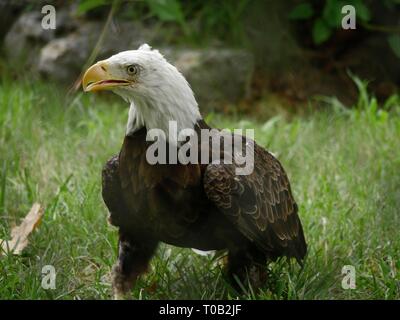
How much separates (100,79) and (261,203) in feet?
2.94

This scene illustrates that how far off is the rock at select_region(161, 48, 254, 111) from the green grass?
1.45 feet

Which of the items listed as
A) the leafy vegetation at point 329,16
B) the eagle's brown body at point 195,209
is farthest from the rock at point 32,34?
the eagle's brown body at point 195,209

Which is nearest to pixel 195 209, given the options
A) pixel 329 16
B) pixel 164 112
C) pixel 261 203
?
pixel 261 203

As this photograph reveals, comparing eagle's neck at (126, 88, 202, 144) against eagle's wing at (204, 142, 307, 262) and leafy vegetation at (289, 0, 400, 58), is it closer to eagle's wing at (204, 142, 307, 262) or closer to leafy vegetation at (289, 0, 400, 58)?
eagle's wing at (204, 142, 307, 262)

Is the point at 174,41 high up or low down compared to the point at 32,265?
up

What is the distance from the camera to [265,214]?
10.8 ft

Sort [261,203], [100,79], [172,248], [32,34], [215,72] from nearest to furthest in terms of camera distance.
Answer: [100,79]
[261,203]
[172,248]
[215,72]
[32,34]

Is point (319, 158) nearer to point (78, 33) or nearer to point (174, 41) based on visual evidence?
point (174, 41)

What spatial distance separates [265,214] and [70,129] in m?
2.58

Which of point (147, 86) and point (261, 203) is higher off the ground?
point (147, 86)

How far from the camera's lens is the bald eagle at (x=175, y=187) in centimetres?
308

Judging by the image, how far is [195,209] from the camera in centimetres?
314

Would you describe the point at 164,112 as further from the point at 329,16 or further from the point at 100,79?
the point at 329,16
